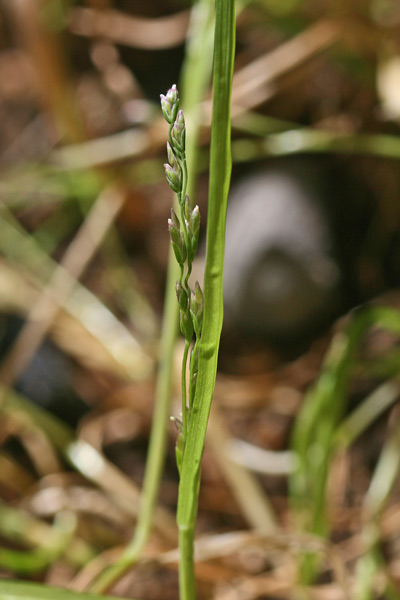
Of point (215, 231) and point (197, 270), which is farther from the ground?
point (197, 270)

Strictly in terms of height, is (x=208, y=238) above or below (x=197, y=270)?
below

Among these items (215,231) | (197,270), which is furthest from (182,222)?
(197,270)

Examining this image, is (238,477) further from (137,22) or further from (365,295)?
(137,22)

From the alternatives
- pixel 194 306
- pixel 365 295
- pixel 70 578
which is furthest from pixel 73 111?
pixel 194 306

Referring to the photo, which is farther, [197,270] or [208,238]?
[197,270]

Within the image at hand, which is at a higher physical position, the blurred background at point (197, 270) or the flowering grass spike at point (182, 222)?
the blurred background at point (197, 270)

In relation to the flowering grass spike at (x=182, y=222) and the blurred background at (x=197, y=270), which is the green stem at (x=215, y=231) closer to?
the flowering grass spike at (x=182, y=222)

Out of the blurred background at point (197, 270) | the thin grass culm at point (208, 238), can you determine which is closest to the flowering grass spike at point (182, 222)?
the thin grass culm at point (208, 238)

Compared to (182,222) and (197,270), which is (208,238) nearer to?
(182,222)

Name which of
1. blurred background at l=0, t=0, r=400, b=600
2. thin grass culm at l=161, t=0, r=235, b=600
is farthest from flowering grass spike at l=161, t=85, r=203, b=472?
blurred background at l=0, t=0, r=400, b=600
